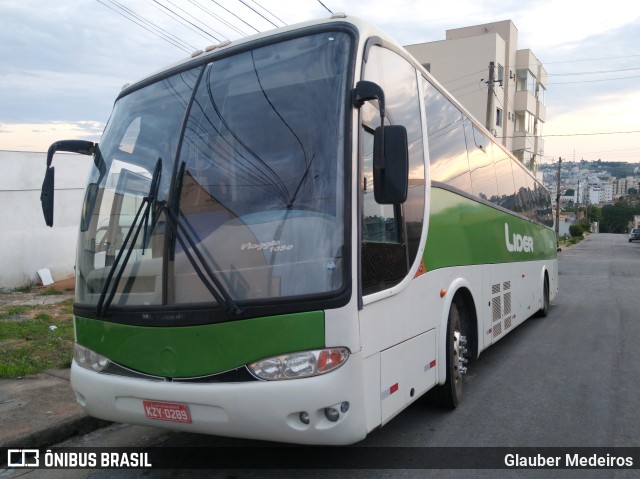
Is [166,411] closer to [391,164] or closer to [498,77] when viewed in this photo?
[391,164]

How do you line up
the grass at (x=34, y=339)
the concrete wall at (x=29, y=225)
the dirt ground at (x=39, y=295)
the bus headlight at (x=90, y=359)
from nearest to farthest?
the bus headlight at (x=90, y=359) → the grass at (x=34, y=339) → the dirt ground at (x=39, y=295) → the concrete wall at (x=29, y=225)

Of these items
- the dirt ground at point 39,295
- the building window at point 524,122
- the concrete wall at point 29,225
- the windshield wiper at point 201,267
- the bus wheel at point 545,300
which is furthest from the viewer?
the building window at point 524,122

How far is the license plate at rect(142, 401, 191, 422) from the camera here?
3.71 metres

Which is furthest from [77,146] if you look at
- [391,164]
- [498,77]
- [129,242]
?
[498,77]

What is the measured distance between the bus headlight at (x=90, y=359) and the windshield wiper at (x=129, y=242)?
33 cm

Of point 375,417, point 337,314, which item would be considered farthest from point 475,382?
point 337,314

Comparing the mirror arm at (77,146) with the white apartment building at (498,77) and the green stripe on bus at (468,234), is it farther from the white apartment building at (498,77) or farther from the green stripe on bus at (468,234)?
the white apartment building at (498,77)

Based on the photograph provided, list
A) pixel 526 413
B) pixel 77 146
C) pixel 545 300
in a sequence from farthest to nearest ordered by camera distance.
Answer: pixel 545 300, pixel 526 413, pixel 77 146

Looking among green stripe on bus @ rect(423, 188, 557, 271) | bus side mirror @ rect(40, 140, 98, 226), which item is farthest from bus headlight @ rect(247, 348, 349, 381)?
bus side mirror @ rect(40, 140, 98, 226)

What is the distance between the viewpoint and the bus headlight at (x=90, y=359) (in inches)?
162

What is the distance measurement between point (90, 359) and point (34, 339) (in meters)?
4.48

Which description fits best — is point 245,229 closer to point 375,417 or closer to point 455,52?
point 375,417

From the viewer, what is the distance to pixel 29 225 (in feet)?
45.2

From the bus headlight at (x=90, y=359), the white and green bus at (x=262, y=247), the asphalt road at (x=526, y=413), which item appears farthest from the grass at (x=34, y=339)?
the white and green bus at (x=262, y=247)
